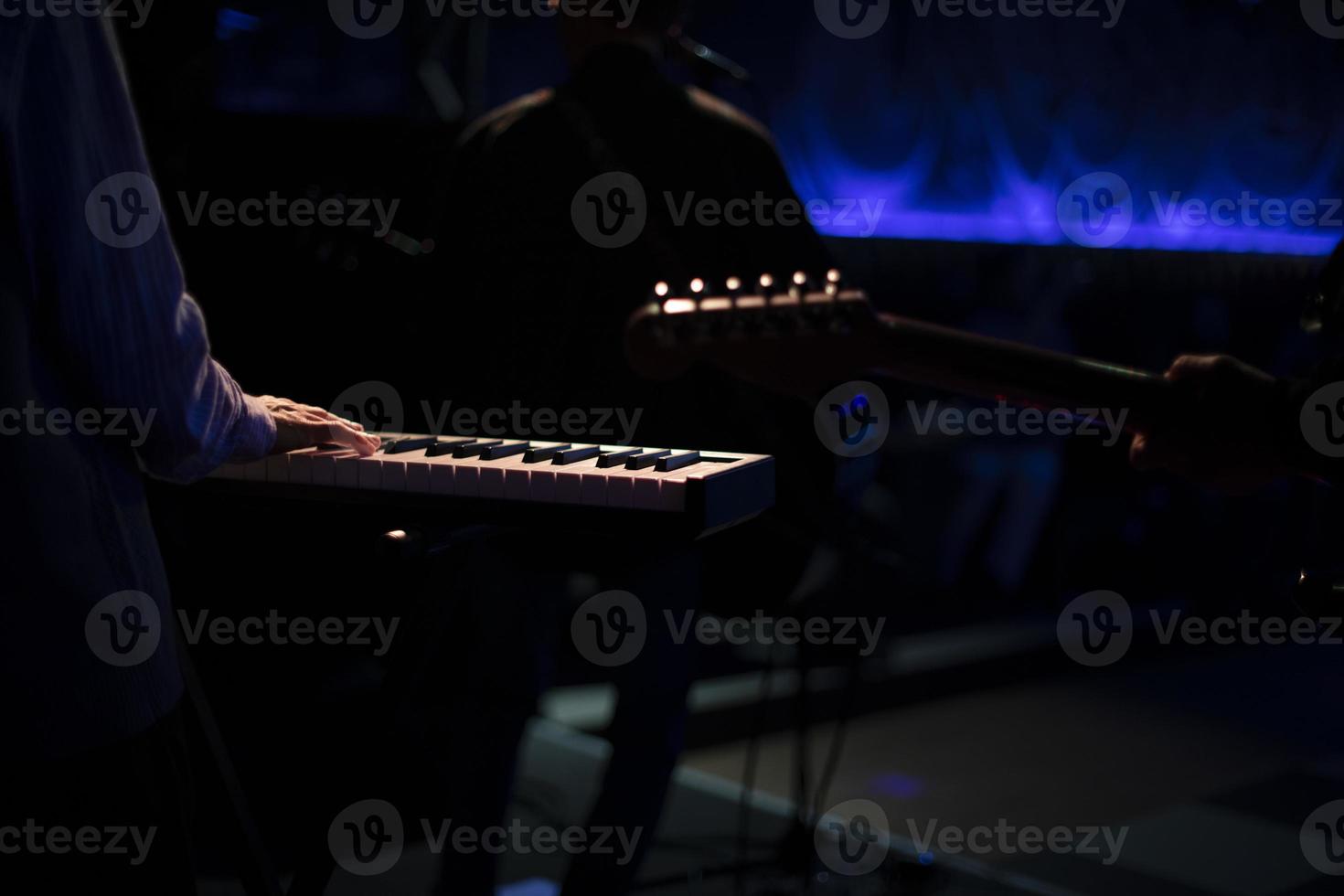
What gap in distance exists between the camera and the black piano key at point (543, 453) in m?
1.58

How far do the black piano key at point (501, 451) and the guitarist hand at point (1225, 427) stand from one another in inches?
37.1

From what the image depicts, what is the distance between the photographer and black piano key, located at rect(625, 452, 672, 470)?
151 cm

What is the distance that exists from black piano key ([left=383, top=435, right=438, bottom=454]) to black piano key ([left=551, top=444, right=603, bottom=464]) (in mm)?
236

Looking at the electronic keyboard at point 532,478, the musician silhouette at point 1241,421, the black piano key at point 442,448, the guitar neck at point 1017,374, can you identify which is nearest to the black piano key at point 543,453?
the electronic keyboard at point 532,478

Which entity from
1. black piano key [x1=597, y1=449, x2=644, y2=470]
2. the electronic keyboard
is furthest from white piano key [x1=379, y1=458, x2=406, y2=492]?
black piano key [x1=597, y1=449, x2=644, y2=470]

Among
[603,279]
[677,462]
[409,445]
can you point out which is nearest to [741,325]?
[677,462]

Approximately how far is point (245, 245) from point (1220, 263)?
5.19 meters

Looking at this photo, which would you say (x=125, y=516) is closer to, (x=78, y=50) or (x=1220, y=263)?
(x=78, y=50)

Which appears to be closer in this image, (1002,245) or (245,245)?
(245,245)

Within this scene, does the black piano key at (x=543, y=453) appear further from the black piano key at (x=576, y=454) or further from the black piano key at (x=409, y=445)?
the black piano key at (x=409, y=445)

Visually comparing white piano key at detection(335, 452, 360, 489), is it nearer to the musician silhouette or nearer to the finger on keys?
the finger on keys

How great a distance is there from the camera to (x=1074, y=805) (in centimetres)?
343

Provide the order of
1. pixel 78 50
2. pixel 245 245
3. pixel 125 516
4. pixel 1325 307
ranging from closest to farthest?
pixel 78 50 < pixel 125 516 < pixel 1325 307 < pixel 245 245

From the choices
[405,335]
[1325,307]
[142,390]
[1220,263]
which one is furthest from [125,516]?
[1220,263]
